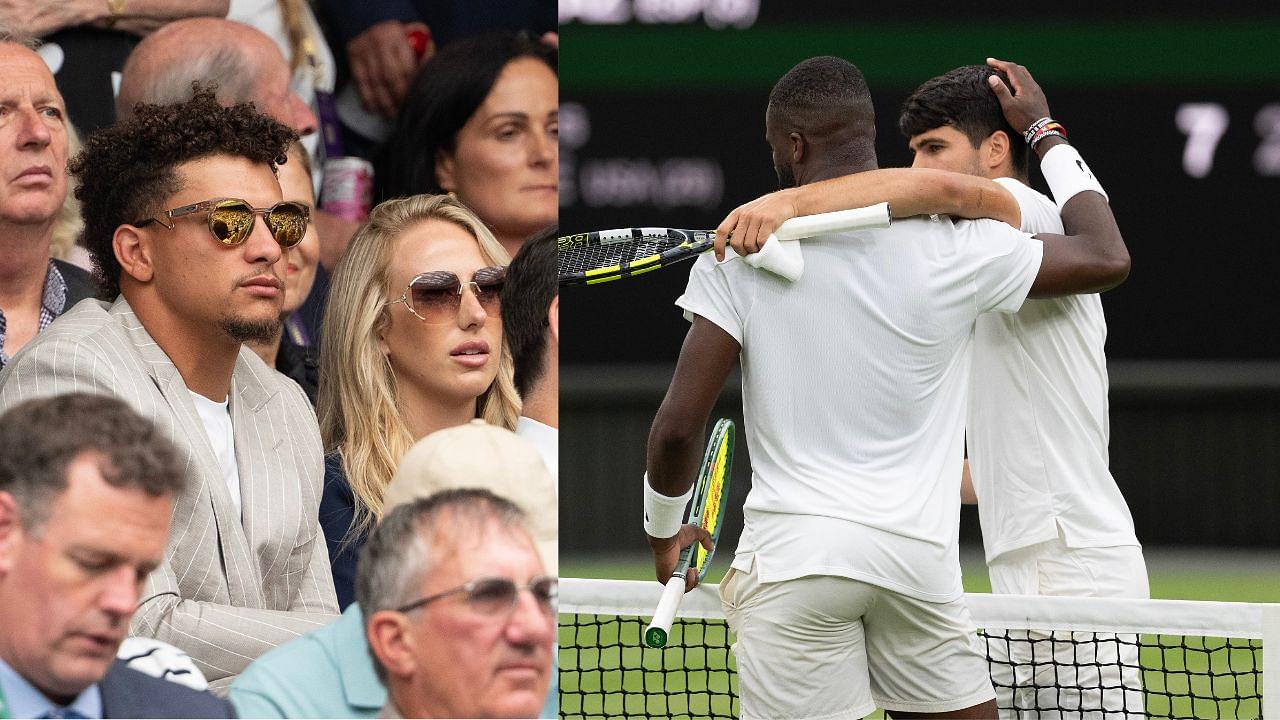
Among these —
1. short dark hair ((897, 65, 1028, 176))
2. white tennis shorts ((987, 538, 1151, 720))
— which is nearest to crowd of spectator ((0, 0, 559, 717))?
short dark hair ((897, 65, 1028, 176))

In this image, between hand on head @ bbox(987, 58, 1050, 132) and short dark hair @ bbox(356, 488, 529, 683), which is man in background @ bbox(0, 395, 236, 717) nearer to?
short dark hair @ bbox(356, 488, 529, 683)

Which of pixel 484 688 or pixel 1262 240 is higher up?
pixel 1262 240

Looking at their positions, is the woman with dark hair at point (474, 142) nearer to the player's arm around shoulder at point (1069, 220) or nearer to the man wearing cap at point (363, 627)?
the man wearing cap at point (363, 627)

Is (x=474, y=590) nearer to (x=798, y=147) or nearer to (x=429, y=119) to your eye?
(x=429, y=119)

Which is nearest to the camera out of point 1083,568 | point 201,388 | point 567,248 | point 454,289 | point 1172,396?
point 201,388

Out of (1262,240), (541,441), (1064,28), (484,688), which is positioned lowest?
(484,688)

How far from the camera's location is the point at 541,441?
2805 mm

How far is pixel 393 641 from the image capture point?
2205mm

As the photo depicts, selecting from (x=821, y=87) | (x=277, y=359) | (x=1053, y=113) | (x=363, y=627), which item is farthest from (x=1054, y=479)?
(x=1053, y=113)

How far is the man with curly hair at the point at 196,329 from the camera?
2.54m

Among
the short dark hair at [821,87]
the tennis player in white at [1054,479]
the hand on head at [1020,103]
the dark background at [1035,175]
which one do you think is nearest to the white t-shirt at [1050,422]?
the tennis player in white at [1054,479]

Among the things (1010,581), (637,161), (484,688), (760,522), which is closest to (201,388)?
(484,688)

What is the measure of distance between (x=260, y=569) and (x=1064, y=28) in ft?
20.7

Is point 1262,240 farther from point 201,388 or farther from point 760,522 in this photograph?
point 201,388
